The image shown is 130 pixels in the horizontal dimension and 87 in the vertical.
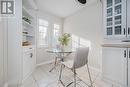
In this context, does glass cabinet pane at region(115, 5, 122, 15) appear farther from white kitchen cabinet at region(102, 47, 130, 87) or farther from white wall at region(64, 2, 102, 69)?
white wall at region(64, 2, 102, 69)

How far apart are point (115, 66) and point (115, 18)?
110 cm

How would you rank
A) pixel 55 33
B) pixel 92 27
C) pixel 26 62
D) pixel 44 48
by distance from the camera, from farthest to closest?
pixel 55 33, pixel 44 48, pixel 92 27, pixel 26 62

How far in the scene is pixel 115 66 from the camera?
225 centimetres

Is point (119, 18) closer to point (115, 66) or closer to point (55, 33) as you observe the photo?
point (115, 66)

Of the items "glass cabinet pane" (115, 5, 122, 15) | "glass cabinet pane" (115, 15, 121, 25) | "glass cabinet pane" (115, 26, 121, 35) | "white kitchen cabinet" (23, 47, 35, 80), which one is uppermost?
"glass cabinet pane" (115, 5, 122, 15)

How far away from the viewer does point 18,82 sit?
228 centimetres

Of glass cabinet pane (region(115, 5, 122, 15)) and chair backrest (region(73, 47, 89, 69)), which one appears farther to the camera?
glass cabinet pane (region(115, 5, 122, 15))

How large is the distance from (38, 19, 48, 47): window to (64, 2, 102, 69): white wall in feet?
4.60

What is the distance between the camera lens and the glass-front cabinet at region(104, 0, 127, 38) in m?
2.15

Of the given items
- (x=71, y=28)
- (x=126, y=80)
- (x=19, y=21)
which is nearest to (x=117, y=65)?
(x=126, y=80)

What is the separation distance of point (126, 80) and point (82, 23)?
8.82ft

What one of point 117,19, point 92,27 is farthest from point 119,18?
point 92,27

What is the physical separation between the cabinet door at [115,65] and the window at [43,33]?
110 inches

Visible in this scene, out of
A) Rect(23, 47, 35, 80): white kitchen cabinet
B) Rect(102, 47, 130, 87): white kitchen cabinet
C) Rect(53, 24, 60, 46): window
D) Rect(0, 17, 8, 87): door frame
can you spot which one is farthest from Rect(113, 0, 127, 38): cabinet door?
Rect(53, 24, 60, 46): window
